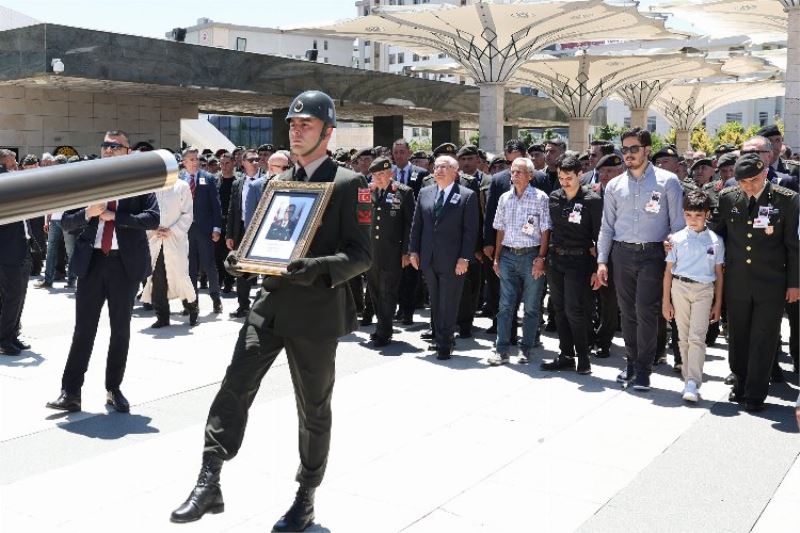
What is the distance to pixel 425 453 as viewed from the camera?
5.67m

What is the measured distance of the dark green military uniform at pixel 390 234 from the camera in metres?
9.72

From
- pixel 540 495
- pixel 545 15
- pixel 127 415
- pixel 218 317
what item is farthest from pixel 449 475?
pixel 545 15

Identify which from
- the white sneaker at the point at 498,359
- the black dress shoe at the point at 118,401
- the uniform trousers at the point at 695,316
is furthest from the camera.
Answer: the white sneaker at the point at 498,359

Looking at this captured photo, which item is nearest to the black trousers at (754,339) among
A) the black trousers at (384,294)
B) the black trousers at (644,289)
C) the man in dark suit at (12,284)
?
the black trousers at (644,289)

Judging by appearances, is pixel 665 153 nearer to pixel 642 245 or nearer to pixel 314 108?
pixel 642 245

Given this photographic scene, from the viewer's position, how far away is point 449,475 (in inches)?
207

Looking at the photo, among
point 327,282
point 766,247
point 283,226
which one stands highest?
point 283,226

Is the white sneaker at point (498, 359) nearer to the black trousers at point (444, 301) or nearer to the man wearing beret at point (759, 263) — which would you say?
the black trousers at point (444, 301)

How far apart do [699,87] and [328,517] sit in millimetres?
59822

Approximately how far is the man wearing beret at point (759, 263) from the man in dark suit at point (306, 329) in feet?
12.8

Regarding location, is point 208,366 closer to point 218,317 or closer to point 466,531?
point 218,317

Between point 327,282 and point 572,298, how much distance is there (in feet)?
15.0

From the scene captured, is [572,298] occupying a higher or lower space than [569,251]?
lower

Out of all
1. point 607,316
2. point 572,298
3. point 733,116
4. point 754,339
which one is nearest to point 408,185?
point 607,316
